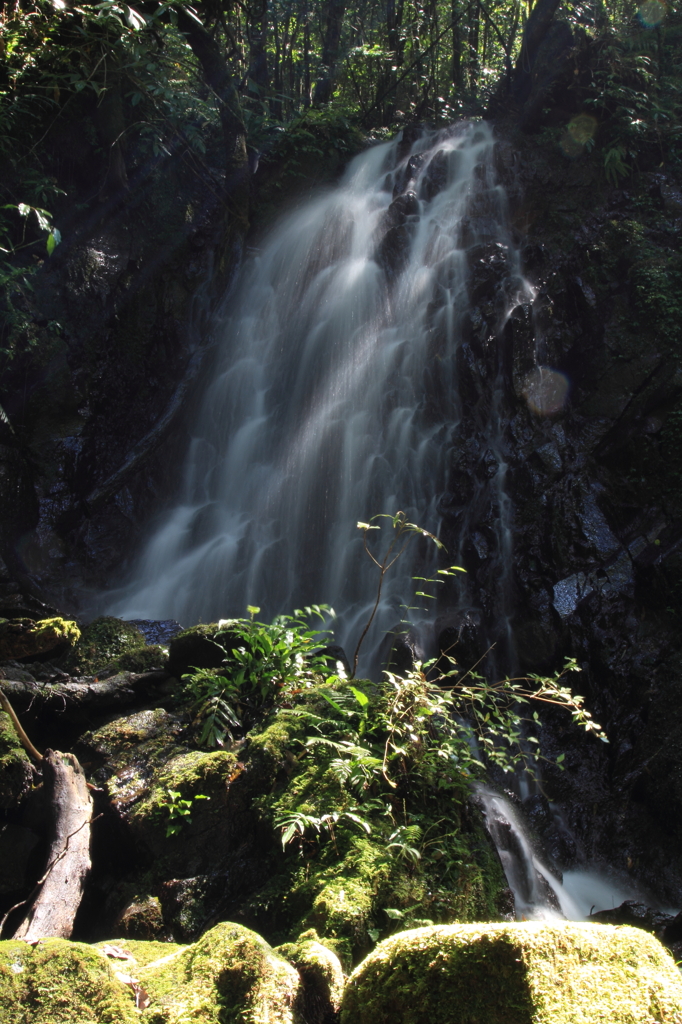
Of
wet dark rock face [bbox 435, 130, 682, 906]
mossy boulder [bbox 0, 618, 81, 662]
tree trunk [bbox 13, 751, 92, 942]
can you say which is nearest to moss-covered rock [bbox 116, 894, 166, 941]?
tree trunk [bbox 13, 751, 92, 942]

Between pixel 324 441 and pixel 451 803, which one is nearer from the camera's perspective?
pixel 451 803

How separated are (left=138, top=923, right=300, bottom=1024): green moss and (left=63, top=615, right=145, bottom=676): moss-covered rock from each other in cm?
341

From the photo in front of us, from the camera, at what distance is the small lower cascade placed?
13.6 ft

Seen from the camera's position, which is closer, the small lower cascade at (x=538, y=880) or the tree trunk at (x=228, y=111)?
the small lower cascade at (x=538, y=880)

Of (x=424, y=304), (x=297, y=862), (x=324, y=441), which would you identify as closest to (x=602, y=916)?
(x=297, y=862)

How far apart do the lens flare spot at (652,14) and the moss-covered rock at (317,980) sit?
16.7 meters

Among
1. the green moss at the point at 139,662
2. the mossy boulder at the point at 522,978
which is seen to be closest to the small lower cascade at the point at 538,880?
the mossy boulder at the point at 522,978

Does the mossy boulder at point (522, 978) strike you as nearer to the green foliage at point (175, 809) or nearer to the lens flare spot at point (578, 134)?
the green foliage at point (175, 809)

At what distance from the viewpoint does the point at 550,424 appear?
897cm

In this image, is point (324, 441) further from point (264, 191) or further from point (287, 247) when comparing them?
point (264, 191)

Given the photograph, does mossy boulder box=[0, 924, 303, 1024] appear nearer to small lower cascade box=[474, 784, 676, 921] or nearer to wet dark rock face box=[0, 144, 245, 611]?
small lower cascade box=[474, 784, 676, 921]

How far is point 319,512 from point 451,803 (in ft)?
22.7

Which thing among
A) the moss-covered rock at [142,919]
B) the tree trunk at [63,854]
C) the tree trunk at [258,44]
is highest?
the tree trunk at [258,44]

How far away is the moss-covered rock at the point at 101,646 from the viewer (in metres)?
5.17
